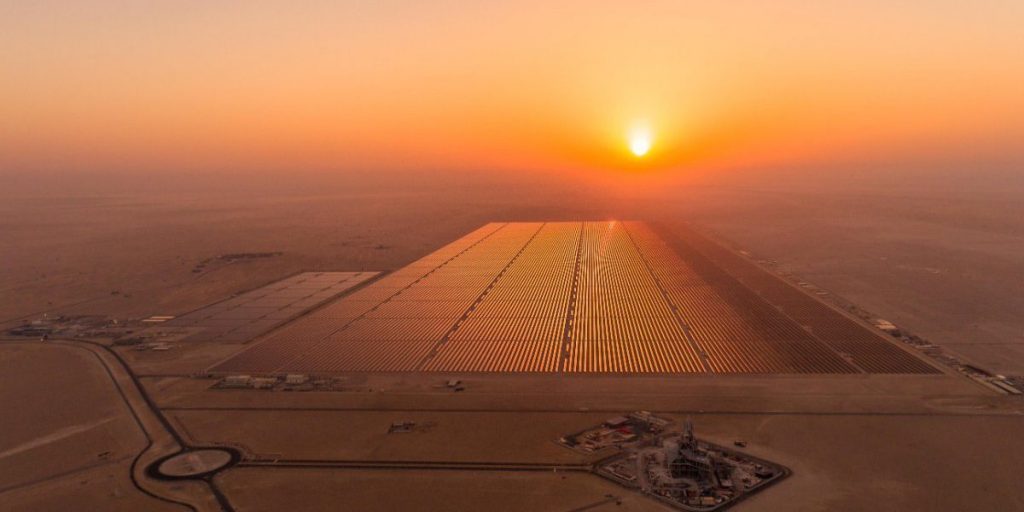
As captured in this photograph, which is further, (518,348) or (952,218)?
(952,218)

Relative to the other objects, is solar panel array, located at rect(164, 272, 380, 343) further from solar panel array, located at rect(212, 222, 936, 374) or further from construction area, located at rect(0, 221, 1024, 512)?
solar panel array, located at rect(212, 222, 936, 374)

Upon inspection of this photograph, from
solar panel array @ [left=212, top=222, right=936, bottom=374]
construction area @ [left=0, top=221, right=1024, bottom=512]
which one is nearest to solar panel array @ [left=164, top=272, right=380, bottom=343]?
construction area @ [left=0, top=221, right=1024, bottom=512]

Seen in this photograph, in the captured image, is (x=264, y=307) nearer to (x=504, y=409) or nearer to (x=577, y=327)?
(x=577, y=327)

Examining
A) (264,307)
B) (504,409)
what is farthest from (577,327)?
(264,307)

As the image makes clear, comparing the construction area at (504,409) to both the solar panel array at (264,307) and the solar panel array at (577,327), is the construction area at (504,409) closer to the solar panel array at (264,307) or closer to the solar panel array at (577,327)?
the solar panel array at (577,327)

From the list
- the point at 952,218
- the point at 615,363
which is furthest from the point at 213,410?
the point at 952,218

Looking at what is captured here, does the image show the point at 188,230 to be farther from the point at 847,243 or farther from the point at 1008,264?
the point at 1008,264
